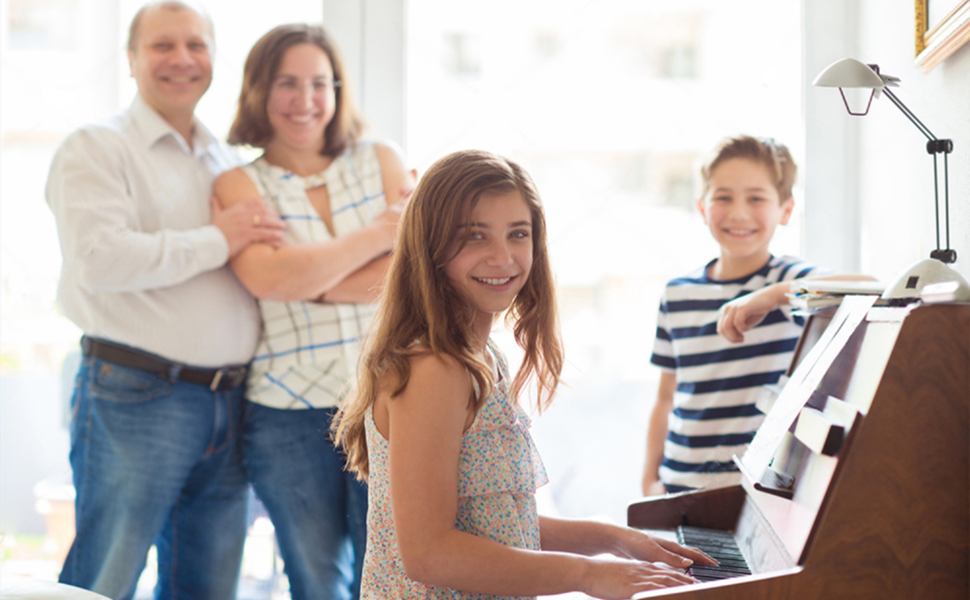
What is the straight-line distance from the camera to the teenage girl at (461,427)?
39.2 inches

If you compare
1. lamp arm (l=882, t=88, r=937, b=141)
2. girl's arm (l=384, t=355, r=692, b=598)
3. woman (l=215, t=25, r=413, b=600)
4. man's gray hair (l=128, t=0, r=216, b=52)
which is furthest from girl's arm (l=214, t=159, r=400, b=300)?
lamp arm (l=882, t=88, r=937, b=141)

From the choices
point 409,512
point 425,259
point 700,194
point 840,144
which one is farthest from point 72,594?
point 840,144

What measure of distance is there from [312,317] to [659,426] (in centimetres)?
83

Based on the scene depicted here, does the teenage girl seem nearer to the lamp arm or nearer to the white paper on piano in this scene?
the white paper on piano

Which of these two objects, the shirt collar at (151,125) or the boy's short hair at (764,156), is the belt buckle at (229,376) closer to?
the shirt collar at (151,125)

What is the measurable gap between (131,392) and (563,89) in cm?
132

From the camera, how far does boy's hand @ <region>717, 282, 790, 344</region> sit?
145 centimetres

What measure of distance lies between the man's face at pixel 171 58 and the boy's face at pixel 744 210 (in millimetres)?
1182

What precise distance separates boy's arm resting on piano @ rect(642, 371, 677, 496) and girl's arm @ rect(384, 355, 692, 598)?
83cm

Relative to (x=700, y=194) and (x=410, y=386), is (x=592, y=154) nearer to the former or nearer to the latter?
(x=700, y=194)

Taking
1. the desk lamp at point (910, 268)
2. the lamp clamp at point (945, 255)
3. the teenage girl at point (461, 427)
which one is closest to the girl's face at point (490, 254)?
the teenage girl at point (461, 427)

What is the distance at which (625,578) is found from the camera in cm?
97

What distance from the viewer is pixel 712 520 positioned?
137 cm

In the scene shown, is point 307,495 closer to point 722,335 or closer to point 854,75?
point 722,335
